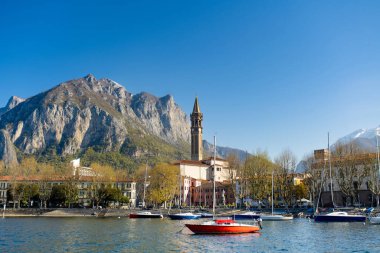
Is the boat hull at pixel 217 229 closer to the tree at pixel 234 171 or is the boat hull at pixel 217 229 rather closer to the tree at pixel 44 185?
the tree at pixel 234 171

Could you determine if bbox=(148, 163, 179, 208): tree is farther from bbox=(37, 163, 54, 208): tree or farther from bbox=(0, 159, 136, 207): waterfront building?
bbox=(37, 163, 54, 208): tree

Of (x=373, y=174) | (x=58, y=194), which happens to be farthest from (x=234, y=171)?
(x=58, y=194)

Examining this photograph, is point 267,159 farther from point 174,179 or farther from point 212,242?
point 212,242

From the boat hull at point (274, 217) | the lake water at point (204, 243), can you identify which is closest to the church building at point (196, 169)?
the boat hull at point (274, 217)

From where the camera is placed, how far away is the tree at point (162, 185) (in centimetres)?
11038

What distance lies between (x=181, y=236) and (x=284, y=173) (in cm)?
5605

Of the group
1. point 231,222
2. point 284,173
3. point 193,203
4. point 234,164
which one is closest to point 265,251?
point 231,222

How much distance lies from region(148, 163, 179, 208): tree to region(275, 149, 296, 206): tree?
3038 centimetres

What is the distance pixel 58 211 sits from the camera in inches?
4131

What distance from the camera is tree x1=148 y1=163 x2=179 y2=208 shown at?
362 feet

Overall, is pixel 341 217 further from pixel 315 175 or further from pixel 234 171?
pixel 234 171

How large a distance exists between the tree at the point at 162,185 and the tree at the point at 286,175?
30.4 metres

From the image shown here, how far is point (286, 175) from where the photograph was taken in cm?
9775

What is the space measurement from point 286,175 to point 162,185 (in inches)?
1391
